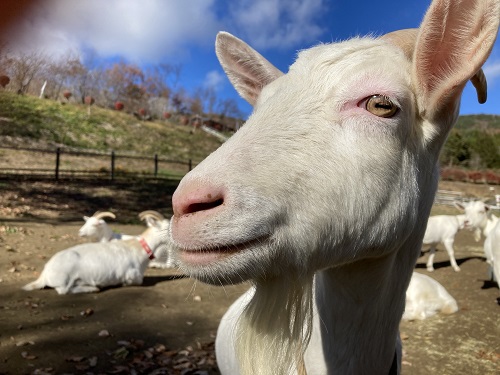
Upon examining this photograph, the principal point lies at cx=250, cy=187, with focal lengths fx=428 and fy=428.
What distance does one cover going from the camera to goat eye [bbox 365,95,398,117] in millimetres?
1601

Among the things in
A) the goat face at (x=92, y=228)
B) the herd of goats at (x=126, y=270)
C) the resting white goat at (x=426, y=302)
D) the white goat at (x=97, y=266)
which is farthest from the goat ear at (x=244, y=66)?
the goat face at (x=92, y=228)

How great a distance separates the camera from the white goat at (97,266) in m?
6.94

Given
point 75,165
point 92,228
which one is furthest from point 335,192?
point 75,165

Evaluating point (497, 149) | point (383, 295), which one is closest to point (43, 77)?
point (383, 295)

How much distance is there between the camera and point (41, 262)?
8547 millimetres

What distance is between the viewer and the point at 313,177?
4.90 ft

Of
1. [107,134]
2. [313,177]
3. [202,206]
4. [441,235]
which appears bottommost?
[441,235]

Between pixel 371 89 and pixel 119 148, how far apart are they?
30.9 m

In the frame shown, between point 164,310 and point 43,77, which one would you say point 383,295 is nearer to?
point 43,77

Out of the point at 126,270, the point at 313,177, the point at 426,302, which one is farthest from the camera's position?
the point at 126,270

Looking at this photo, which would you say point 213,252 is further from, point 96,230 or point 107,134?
point 107,134

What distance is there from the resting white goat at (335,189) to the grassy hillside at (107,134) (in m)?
22.2

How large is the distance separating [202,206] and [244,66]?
1292 millimetres

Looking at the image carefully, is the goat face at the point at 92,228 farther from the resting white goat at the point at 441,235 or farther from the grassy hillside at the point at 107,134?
the grassy hillside at the point at 107,134
